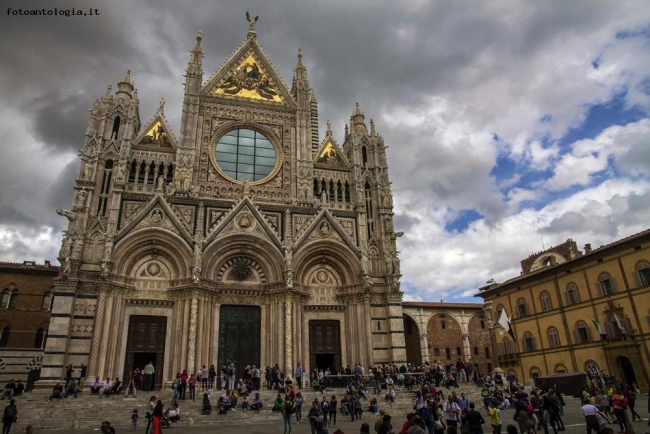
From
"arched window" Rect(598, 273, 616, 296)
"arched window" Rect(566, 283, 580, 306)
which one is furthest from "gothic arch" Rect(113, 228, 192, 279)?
"arched window" Rect(598, 273, 616, 296)

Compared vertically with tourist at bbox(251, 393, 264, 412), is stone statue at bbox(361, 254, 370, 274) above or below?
above

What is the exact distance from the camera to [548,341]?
3591 centimetres

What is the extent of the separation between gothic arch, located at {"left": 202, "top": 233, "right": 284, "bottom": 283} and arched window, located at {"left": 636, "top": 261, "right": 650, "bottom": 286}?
2213 centimetres

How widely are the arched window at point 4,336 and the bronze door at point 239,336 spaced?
19333 mm

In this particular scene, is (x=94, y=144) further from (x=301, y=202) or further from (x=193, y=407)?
(x=193, y=407)

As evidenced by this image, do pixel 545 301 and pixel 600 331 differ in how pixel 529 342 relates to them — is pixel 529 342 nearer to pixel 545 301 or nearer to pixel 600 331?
pixel 545 301

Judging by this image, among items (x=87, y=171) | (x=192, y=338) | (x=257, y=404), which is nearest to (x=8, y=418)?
(x=257, y=404)

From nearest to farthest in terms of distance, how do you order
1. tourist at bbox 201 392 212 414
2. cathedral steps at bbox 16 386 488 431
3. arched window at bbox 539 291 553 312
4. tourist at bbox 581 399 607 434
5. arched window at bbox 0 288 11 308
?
tourist at bbox 581 399 607 434 < cathedral steps at bbox 16 386 488 431 < tourist at bbox 201 392 212 414 < arched window at bbox 0 288 11 308 < arched window at bbox 539 291 553 312

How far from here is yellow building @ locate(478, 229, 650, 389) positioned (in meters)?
29.2

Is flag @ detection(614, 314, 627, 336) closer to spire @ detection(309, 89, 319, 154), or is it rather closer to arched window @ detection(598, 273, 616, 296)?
arched window @ detection(598, 273, 616, 296)

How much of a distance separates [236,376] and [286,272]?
6.18 m

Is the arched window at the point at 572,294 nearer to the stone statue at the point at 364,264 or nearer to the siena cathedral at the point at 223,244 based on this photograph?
the siena cathedral at the point at 223,244

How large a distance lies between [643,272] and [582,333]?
642cm

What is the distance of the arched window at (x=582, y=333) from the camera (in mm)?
32719
